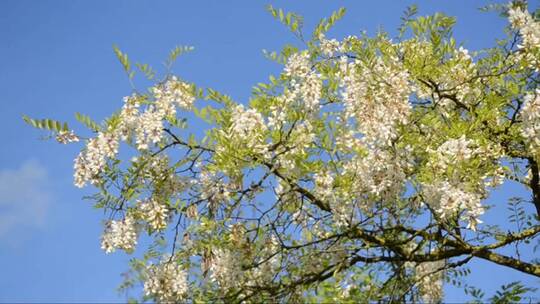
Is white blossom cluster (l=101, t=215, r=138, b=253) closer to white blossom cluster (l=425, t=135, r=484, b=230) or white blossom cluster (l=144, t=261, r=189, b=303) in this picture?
white blossom cluster (l=144, t=261, r=189, b=303)

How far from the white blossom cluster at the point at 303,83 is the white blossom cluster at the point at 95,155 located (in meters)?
1.45

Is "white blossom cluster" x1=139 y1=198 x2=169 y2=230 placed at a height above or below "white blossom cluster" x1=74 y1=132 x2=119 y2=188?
below

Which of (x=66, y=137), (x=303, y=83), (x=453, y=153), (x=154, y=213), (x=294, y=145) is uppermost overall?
(x=303, y=83)

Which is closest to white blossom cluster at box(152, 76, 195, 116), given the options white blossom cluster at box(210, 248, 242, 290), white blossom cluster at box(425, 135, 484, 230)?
white blossom cluster at box(210, 248, 242, 290)

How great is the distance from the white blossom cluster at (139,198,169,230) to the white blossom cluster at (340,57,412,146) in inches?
68.5

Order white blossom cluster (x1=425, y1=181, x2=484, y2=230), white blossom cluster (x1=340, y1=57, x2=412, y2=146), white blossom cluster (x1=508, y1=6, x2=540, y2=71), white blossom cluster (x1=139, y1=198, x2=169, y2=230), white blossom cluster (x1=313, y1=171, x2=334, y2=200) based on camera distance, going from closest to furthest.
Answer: white blossom cluster (x1=425, y1=181, x2=484, y2=230)
white blossom cluster (x1=340, y1=57, x2=412, y2=146)
white blossom cluster (x1=139, y1=198, x2=169, y2=230)
white blossom cluster (x1=313, y1=171, x2=334, y2=200)
white blossom cluster (x1=508, y1=6, x2=540, y2=71)

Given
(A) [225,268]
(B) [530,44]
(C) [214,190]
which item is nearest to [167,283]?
(A) [225,268]

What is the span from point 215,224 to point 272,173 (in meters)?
0.62

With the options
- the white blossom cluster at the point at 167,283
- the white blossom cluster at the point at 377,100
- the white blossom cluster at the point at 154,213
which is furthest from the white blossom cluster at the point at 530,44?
the white blossom cluster at the point at 167,283

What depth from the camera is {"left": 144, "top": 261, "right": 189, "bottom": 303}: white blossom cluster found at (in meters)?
4.98

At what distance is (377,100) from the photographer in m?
4.88

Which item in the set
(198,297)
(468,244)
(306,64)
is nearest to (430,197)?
(468,244)

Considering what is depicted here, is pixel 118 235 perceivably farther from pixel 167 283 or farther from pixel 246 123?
pixel 246 123

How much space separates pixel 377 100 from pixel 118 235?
2368 millimetres
